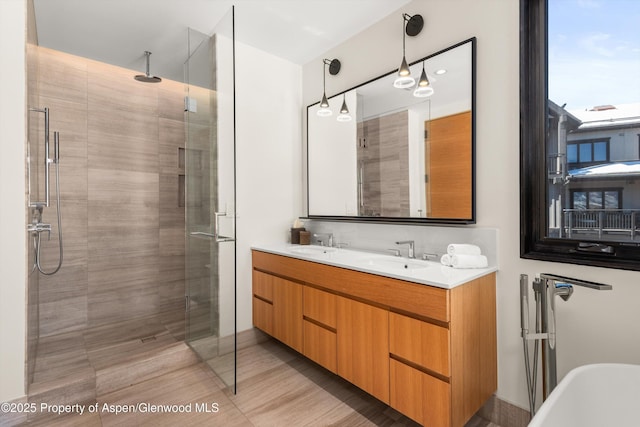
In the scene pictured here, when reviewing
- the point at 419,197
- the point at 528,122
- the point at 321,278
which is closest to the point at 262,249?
the point at 321,278

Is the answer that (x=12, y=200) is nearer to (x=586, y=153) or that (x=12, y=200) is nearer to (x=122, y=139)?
(x=122, y=139)

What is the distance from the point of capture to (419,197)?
219 centimetres

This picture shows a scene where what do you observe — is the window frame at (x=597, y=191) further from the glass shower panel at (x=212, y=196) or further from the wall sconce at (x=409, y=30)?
the glass shower panel at (x=212, y=196)

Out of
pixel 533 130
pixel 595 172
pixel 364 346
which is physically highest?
pixel 533 130

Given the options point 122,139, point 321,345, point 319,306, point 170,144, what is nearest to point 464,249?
point 319,306

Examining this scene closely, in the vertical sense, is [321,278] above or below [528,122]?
below

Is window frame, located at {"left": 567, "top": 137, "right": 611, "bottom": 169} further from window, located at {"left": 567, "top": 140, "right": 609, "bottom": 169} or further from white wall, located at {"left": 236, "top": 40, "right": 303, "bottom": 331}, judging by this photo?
white wall, located at {"left": 236, "top": 40, "right": 303, "bottom": 331}

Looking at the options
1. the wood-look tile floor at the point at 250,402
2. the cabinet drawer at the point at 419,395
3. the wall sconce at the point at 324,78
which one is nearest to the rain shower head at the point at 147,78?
the wall sconce at the point at 324,78

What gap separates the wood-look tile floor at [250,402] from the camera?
6.18 ft

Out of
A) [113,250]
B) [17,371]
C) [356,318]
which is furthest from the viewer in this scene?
[113,250]

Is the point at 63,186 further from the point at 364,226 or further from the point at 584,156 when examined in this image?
the point at 584,156

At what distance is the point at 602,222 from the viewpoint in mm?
1594

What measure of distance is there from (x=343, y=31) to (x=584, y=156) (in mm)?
1873

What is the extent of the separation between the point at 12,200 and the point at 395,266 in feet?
7.22
